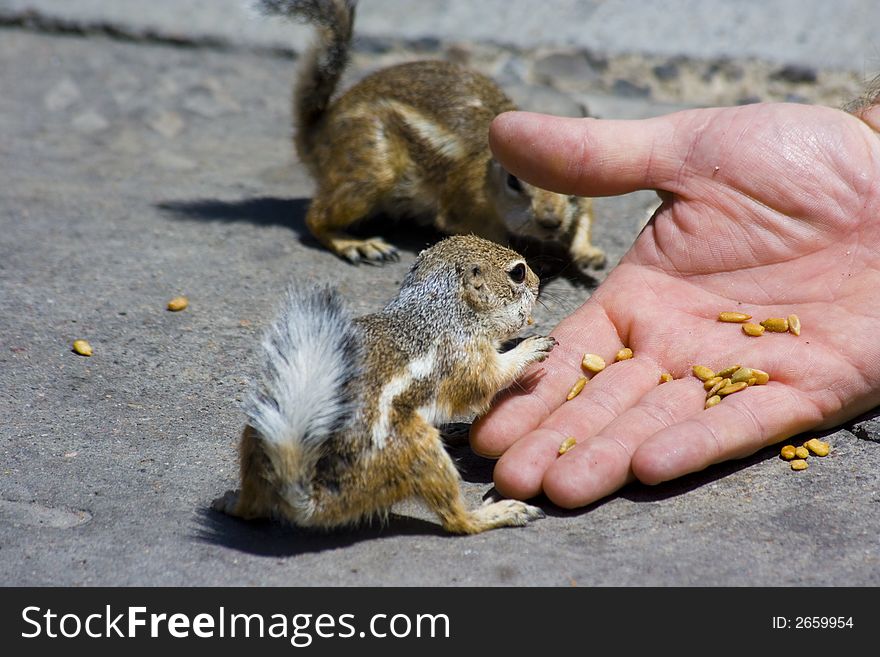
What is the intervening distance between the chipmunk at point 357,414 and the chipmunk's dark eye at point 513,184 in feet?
7.28

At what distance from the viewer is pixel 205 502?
3.31 meters

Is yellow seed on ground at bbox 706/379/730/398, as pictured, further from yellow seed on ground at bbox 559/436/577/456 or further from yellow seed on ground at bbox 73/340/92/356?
yellow seed on ground at bbox 73/340/92/356

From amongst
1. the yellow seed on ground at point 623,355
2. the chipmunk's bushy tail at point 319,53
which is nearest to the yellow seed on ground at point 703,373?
the yellow seed on ground at point 623,355

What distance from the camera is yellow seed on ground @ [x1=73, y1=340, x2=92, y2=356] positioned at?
421 centimetres

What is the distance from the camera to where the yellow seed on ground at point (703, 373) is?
11.8ft

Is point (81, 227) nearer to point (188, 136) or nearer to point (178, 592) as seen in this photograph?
point (188, 136)

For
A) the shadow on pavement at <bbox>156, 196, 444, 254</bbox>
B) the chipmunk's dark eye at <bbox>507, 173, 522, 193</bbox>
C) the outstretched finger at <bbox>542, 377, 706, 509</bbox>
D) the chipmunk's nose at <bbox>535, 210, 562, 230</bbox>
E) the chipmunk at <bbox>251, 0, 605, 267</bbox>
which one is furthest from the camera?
the shadow on pavement at <bbox>156, 196, 444, 254</bbox>

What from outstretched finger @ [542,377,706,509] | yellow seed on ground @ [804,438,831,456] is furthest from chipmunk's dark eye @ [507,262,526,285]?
yellow seed on ground @ [804,438,831,456]

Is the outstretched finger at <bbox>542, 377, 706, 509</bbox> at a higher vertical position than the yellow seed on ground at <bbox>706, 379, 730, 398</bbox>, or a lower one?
lower

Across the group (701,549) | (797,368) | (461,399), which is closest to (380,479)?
(461,399)

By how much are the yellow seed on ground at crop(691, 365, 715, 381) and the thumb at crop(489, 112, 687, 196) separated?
841 mm

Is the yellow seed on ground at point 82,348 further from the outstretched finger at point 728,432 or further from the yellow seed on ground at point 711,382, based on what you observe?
the yellow seed on ground at point 711,382

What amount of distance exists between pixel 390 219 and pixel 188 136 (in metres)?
1.84

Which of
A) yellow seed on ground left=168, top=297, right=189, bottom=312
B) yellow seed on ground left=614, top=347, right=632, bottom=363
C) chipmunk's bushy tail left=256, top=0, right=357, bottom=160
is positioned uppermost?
chipmunk's bushy tail left=256, top=0, right=357, bottom=160
